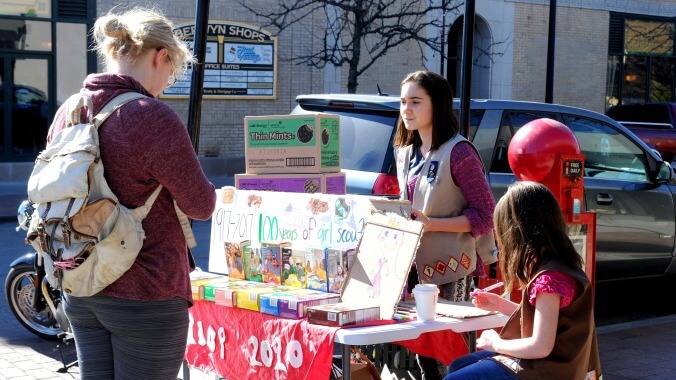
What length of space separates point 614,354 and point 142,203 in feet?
15.4

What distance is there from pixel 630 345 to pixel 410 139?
3.30 m

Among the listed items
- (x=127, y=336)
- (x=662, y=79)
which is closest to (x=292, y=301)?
(x=127, y=336)

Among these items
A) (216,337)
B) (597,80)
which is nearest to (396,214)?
(216,337)

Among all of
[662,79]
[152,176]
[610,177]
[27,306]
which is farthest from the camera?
[662,79]

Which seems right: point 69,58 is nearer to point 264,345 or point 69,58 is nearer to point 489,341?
point 264,345

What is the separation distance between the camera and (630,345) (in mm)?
7016

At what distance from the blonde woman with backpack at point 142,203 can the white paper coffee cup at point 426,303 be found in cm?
113

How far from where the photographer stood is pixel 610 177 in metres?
8.24

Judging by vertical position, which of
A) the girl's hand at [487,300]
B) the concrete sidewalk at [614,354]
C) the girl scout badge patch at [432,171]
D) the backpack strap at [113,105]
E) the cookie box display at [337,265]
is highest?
the backpack strap at [113,105]

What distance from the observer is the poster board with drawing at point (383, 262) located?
3855mm

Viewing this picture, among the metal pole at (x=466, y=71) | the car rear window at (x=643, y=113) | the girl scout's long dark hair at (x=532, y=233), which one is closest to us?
the girl scout's long dark hair at (x=532, y=233)

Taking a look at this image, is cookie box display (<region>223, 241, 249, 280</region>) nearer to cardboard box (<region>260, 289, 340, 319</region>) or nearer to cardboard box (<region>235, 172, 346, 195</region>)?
cardboard box (<region>235, 172, 346, 195</region>)

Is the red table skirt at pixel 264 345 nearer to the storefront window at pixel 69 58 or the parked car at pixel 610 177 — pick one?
the parked car at pixel 610 177

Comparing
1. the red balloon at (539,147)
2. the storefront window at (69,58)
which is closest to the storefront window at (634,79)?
the storefront window at (69,58)
